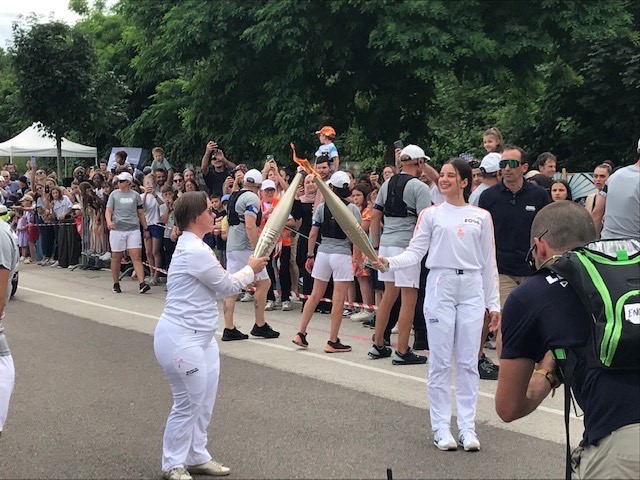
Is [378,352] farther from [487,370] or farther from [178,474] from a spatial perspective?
[178,474]

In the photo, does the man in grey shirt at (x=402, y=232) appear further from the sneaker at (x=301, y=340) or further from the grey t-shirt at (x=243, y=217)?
the grey t-shirt at (x=243, y=217)

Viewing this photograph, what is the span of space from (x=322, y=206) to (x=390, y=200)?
43.5 inches

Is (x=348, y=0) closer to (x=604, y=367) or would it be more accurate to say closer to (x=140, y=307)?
(x=140, y=307)

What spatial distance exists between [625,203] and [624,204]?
0.04ft

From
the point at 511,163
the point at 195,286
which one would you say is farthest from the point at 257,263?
the point at 511,163

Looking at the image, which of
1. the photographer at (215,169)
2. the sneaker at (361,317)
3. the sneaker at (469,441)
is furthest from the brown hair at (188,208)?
the photographer at (215,169)

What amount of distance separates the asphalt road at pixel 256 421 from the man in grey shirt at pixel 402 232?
32 cm

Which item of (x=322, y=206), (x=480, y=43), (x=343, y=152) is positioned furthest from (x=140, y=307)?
(x=343, y=152)

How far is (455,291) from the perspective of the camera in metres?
6.67

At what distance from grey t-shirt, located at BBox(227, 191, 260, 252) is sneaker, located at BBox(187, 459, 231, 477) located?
15.6 ft

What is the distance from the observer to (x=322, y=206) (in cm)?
1019

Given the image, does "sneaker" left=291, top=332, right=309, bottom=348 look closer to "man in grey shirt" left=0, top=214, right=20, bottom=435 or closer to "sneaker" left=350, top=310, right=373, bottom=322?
"sneaker" left=350, top=310, right=373, bottom=322

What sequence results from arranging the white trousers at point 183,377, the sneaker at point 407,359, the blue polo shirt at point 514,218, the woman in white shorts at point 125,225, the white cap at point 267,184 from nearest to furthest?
the white trousers at point 183,377
the blue polo shirt at point 514,218
the sneaker at point 407,359
the white cap at point 267,184
the woman in white shorts at point 125,225

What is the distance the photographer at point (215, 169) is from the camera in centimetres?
1496
